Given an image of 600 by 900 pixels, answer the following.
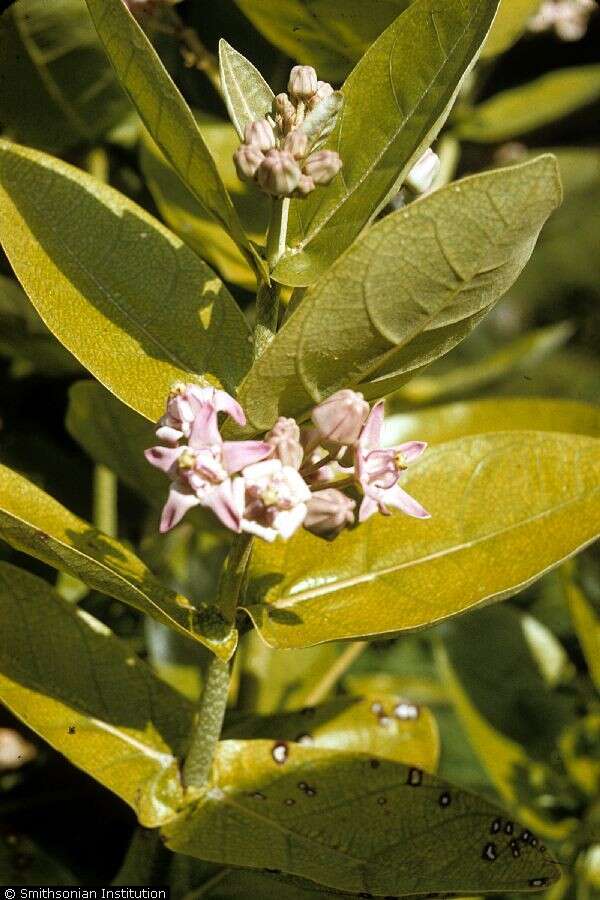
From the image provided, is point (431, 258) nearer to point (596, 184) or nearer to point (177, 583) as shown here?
point (177, 583)

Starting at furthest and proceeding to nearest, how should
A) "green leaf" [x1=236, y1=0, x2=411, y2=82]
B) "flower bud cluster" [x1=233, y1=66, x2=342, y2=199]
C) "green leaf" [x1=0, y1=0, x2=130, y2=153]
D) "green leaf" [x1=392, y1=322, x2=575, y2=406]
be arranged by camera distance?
"green leaf" [x1=392, y1=322, x2=575, y2=406]
"green leaf" [x1=0, y1=0, x2=130, y2=153]
"green leaf" [x1=236, y1=0, x2=411, y2=82]
"flower bud cluster" [x1=233, y1=66, x2=342, y2=199]

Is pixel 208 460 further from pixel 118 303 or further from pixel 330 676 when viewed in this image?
pixel 330 676

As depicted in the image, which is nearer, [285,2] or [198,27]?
[285,2]

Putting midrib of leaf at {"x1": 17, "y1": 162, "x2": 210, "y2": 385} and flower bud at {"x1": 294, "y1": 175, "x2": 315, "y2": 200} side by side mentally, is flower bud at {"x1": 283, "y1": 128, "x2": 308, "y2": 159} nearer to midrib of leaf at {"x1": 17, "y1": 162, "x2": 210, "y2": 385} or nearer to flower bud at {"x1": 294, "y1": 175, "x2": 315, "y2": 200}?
flower bud at {"x1": 294, "y1": 175, "x2": 315, "y2": 200}

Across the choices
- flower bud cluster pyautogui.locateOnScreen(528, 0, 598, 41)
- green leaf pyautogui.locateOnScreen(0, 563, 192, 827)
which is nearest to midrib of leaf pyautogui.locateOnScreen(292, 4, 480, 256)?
green leaf pyautogui.locateOnScreen(0, 563, 192, 827)

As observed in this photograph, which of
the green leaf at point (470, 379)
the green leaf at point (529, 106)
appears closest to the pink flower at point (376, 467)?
the green leaf at point (470, 379)

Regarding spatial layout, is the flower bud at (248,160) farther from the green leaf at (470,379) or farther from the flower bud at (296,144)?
the green leaf at (470,379)

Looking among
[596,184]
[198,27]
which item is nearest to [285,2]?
[198,27]

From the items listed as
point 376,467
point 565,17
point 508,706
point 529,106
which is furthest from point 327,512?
point 565,17
